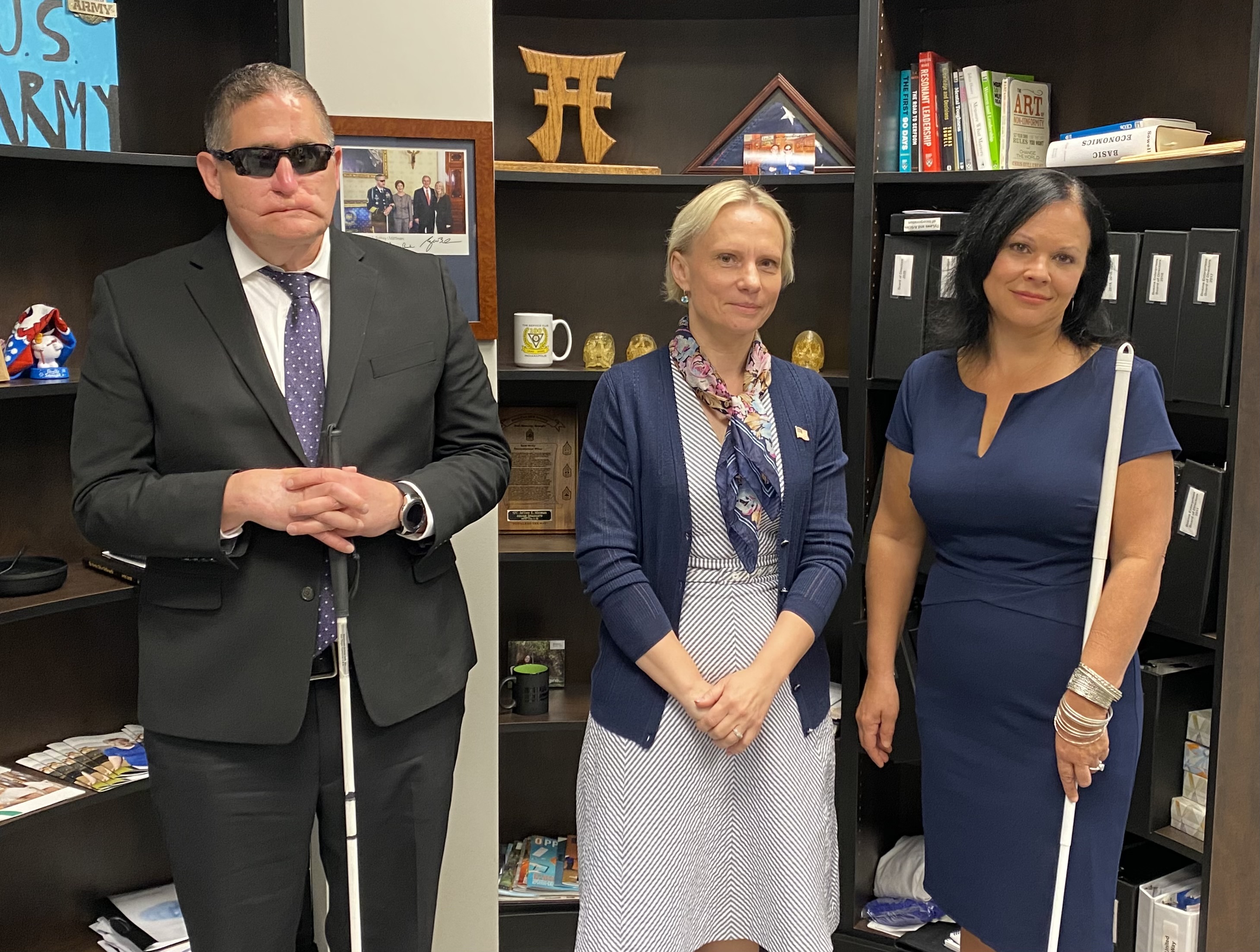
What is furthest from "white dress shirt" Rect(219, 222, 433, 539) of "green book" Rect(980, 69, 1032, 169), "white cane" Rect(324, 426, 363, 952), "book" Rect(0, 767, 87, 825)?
"green book" Rect(980, 69, 1032, 169)

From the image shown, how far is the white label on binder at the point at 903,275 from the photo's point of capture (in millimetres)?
2604

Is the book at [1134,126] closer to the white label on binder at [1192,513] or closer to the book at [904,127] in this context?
the book at [904,127]

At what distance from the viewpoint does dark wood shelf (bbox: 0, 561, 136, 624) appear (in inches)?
83.1

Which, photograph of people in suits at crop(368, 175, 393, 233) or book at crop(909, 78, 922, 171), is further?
book at crop(909, 78, 922, 171)

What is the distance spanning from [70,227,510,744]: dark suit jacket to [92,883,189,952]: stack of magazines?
39.3 inches

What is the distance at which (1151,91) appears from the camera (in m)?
2.64

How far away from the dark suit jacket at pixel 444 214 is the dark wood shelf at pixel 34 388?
782 millimetres

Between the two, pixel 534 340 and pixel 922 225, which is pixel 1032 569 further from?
pixel 534 340

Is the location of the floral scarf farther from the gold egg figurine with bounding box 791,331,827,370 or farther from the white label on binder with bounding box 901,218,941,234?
the gold egg figurine with bounding box 791,331,827,370

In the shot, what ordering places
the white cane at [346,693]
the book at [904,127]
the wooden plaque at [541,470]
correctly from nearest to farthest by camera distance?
the white cane at [346,693], the book at [904,127], the wooden plaque at [541,470]

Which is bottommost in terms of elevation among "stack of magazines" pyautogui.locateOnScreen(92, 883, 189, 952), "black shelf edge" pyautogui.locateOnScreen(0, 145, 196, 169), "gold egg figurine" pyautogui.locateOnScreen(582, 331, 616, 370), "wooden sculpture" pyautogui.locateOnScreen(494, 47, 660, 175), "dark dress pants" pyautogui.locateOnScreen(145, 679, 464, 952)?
"stack of magazines" pyautogui.locateOnScreen(92, 883, 189, 952)

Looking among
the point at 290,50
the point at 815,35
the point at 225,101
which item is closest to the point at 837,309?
the point at 815,35

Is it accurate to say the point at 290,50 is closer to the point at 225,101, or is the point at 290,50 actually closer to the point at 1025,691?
the point at 225,101

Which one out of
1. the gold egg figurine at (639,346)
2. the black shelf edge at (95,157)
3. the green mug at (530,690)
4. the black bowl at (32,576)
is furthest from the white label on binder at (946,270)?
the black bowl at (32,576)
